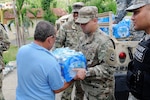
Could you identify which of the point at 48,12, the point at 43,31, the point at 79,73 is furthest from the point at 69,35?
the point at 48,12

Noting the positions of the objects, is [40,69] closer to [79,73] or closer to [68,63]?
[68,63]

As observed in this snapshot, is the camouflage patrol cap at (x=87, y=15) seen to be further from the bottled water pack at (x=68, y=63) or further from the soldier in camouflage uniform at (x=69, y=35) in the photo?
the soldier in camouflage uniform at (x=69, y=35)

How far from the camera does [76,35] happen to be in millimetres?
4145

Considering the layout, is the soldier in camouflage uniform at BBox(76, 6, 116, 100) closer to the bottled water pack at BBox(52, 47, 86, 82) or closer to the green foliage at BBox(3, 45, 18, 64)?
the bottled water pack at BBox(52, 47, 86, 82)

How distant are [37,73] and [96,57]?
824 millimetres

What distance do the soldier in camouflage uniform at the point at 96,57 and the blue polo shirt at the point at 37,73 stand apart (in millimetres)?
485

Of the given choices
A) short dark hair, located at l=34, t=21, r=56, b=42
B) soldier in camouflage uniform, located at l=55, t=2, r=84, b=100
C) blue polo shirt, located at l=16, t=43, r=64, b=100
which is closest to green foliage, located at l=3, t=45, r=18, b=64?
soldier in camouflage uniform, located at l=55, t=2, r=84, b=100

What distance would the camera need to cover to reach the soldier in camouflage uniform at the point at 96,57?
106 inches

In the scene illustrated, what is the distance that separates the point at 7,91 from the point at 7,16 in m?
33.3

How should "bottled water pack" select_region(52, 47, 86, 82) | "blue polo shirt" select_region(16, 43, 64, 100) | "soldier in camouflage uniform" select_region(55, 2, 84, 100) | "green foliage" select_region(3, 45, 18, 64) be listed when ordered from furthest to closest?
"green foliage" select_region(3, 45, 18, 64)
"soldier in camouflage uniform" select_region(55, 2, 84, 100)
"bottled water pack" select_region(52, 47, 86, 82)
"blue polo shirt" select_region(16, 43, 64, 100)

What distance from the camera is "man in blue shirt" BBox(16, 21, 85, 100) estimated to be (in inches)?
86.2

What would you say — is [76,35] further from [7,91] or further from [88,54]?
[7,91]

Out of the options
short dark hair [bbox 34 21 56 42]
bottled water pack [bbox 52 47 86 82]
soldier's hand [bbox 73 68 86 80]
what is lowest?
soldier's hand [bbox 73 68 86 80]

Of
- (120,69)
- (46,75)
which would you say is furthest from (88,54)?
(120,69)
